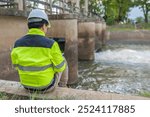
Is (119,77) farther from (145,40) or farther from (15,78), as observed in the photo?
(145,40)

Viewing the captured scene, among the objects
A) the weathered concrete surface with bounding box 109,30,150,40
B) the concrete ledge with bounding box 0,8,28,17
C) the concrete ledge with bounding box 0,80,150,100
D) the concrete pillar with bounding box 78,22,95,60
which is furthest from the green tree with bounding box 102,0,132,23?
the concrete ledge with bounding box 0,80,150,100

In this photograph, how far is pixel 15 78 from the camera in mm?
8430

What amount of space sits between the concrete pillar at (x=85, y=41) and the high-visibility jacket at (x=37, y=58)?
13.7 m

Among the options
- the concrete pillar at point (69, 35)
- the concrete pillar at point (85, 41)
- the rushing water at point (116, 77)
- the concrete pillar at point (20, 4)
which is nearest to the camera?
the concrete pillar at point (20, 4)

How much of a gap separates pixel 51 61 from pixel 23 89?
27.1 inches

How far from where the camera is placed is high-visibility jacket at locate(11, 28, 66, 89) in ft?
12.6

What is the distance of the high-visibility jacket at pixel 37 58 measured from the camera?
12.6ft

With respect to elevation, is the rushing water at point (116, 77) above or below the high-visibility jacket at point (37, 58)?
below

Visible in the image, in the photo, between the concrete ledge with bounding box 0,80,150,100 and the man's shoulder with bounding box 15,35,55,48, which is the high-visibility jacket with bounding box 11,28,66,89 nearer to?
the man's shoulder with bounding box 15,35,55,48

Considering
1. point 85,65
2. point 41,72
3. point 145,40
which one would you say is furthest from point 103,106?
point 145,40

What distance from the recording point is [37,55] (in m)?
3.87

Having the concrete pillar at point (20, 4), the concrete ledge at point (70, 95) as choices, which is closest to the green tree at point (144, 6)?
the concrete pillar at point (20, 4)

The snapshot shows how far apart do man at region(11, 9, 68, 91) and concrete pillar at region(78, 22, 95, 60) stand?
45.0ft

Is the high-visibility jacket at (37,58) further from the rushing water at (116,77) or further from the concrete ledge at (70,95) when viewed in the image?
the rushing water at (116,77)
